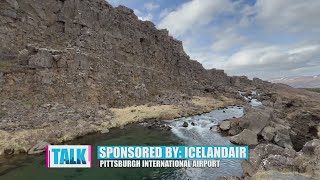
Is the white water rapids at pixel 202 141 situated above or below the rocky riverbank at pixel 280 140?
below

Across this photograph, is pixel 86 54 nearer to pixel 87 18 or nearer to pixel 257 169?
pixel 87 18

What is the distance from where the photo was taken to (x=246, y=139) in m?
42.8

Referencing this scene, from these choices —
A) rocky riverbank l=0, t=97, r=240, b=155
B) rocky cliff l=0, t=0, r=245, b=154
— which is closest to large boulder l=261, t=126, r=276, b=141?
rocky riverbank l=0, t=97, r=240, b=155

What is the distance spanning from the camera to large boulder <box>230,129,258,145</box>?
139 ft

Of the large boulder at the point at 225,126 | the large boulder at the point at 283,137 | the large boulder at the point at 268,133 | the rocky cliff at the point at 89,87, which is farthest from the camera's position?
the large boulder at the point at 225,126

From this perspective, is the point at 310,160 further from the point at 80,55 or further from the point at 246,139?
the point at 80,55

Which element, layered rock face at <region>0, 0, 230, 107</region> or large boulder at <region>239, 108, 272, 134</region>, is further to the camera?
layered rock face at <region>0, 0, 230, 107</region>

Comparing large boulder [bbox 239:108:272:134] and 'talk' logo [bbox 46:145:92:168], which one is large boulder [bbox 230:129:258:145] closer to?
large boulder [bbox 239:108:272:134]

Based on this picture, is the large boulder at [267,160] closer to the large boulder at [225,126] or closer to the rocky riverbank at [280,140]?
the rocky riverbank at [280,140]

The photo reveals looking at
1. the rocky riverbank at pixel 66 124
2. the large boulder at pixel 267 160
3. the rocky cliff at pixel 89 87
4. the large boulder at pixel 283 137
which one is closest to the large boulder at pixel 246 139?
the rocky cliff at pixel 89 87

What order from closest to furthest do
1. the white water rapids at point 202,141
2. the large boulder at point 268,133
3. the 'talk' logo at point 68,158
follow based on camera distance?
1. the white water rapids at point 202,141
2. the 'talk' logo at point 68,158
3. the large boulder at point 268,133

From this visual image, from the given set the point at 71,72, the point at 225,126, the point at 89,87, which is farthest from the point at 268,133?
the point at 71,72

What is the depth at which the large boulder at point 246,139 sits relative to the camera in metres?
42.4

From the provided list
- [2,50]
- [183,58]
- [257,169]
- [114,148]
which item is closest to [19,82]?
[2,50]
